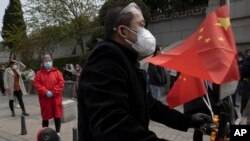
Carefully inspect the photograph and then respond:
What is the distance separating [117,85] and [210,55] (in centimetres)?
67

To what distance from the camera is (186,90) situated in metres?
3.26

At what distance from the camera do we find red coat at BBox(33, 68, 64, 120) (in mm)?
8359

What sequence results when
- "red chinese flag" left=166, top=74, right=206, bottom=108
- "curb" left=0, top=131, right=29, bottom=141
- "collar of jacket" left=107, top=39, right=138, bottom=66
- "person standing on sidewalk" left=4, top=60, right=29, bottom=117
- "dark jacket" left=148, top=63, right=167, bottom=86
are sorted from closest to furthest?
"collar of jacket" left=107, top=39, right=138, bottom=66 → "red chinese flag" left=166, top=74, right=206, bottom=108 → "curb" left=0, top=131, right=29, bottom=141 → "dark jacket" left=148, top=63, right=167, bottom=86 → "person standing on sidewalk" left=4, top=60, right=29, bottom=117

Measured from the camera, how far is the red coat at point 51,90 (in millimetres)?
8359

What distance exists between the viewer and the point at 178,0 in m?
21.7

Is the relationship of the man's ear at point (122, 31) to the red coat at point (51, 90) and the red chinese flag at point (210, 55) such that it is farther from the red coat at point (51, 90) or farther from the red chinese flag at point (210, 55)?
the red coat at point (51, 90)

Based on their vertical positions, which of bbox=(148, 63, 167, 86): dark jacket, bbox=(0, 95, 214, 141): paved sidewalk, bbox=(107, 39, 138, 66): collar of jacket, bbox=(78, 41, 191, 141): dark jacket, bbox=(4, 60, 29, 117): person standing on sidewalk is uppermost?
bbox=(107, 39, 138, 66): collar of jacket

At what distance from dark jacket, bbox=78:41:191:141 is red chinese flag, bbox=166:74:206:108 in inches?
24.8

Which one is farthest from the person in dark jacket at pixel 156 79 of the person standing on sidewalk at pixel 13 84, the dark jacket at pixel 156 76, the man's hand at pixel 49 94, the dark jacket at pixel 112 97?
the dark jacket at pixel 112 97

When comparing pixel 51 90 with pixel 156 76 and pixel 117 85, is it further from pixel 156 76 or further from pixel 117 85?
pixel 117 85

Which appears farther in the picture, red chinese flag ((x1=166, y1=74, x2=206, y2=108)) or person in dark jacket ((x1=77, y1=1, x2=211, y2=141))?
red chinese flag ((x1=166, y1=74, x2=206, y2=108))

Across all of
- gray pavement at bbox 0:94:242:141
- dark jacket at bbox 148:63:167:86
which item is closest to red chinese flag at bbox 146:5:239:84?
gray pavement at bbox 0:94:242:141

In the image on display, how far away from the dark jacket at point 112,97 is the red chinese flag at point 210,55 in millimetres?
284

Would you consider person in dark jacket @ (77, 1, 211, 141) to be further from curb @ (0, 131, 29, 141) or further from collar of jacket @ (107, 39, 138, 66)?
curb @ (0, 131, 29, 141)
